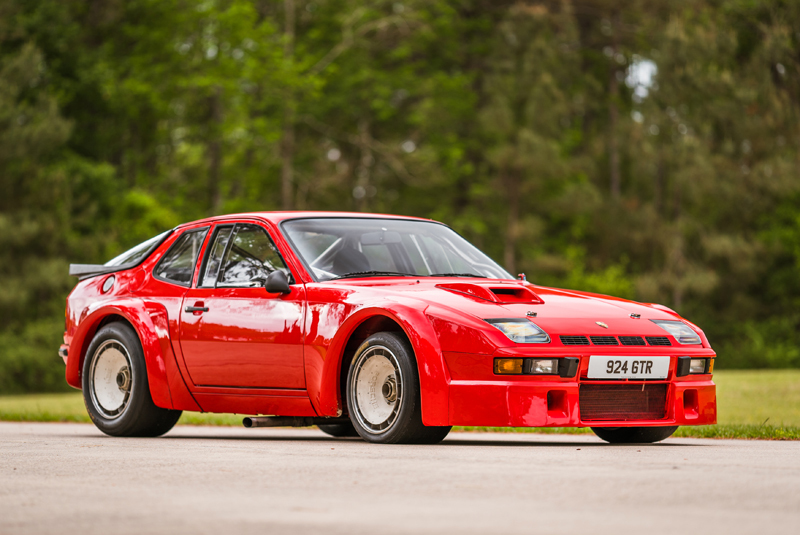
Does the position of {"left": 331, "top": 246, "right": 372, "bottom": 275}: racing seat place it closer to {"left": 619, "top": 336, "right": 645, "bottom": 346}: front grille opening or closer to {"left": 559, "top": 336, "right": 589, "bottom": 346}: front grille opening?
{"left": 559, "top": 336, "right": 589, "bottom": 346}: front grille opening

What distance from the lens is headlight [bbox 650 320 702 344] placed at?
7992mm

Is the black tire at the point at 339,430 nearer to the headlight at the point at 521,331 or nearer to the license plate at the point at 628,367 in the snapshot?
the headlight at the point at 521,331

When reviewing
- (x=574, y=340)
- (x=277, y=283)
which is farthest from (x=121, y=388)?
(x=574, y=340)

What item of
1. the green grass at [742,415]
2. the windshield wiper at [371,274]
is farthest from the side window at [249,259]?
the green grass at [742,415]

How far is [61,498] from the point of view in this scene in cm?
505

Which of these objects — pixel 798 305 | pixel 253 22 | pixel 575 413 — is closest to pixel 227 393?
pixel 575 413

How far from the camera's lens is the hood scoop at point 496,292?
7719mm

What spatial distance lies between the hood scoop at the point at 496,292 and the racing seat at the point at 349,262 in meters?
0.73

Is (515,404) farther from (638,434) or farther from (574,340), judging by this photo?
(638,434)

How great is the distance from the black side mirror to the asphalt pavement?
1.03 meters

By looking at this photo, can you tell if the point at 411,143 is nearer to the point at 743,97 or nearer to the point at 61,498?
the point at 743,97

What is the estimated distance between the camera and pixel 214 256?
9195 mm

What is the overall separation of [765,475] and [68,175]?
123ft

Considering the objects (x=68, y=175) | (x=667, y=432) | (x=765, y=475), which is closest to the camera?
(x=765, y=475)
